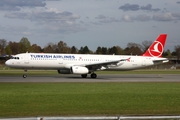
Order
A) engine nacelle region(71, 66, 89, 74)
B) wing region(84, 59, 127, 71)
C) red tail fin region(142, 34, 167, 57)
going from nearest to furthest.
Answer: engine nacelle region(71, 66, 89, 74) → wing region(84, 59, 127, 71) → red tail fin region(142, 34, 167, 57)

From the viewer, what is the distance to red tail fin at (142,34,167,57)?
184 ft

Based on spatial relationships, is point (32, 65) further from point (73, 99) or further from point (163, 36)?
point (73, 99)

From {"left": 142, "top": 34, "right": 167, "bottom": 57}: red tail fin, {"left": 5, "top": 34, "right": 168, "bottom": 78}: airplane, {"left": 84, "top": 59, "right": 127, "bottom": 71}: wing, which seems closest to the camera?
{"left": 5, "top": 34, "right": 168, "bottom": 78}: airplane

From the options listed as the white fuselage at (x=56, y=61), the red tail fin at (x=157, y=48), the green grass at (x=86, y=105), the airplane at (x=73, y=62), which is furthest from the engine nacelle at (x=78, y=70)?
the green grass at (x=86, y=105)

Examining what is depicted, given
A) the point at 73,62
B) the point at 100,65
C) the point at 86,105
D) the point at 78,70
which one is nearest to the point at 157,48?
the point at 100,65

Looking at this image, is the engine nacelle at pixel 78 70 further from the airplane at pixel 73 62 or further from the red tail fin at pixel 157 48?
the red tail fin at pixel 157 48

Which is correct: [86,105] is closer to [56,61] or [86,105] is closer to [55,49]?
[56,61]

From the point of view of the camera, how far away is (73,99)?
21688mm

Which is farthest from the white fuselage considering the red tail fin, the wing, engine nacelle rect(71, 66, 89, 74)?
the red tail fin

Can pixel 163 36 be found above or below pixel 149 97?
above

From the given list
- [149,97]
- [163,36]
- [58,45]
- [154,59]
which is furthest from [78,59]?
[58,45]

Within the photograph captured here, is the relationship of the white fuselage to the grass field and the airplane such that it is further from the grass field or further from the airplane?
the grass field

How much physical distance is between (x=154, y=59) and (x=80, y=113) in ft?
129

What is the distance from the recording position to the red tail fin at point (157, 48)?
56188mm
